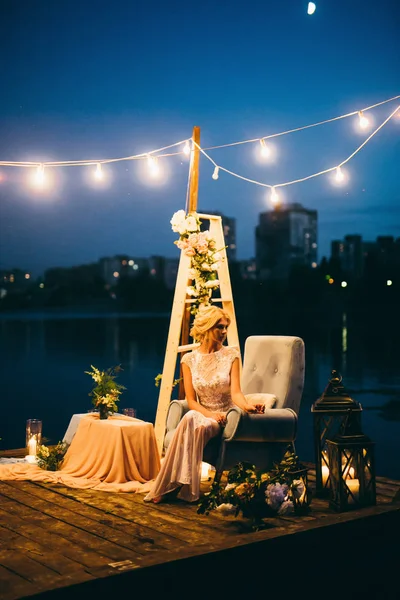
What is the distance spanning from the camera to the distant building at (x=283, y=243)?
142ft

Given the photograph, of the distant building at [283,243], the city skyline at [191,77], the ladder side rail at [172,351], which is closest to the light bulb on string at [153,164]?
the city skyline at [191,77]

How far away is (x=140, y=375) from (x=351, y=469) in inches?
954

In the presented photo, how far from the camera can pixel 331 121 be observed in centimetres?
629

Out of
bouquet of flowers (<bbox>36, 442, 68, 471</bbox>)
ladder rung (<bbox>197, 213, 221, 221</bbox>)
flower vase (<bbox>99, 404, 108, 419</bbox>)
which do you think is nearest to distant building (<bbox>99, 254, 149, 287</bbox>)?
ladder rung (<bbox>197, 213, 221, 221</bbox>)

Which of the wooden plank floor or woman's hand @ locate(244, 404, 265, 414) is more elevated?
woman's hand @ locate(244, 404, 265, 414)

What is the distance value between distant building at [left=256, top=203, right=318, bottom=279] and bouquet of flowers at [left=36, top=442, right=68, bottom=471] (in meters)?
37.0

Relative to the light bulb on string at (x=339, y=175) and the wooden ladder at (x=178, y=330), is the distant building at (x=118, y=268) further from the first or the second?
the light bulb on string at (x=339, y=175)

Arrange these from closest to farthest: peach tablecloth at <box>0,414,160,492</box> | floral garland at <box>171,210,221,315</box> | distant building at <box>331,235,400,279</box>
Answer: peach tablecloth at <box>0,414,160,492</box> < floral garland at <box>171,210,221,315</box> < distant building at <box>331,235,400,279</box>

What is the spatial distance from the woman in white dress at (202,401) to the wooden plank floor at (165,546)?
0.16 metres

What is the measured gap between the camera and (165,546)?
4145 mm

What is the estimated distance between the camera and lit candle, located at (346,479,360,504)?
15.8 ft

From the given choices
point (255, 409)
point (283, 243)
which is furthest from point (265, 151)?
point (283, 243)

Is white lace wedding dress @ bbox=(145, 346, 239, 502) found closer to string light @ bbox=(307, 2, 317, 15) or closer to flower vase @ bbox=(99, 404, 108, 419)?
flower vase @ bbox=(99, 404, 108, 419)

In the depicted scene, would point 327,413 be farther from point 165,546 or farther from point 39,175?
point 39,175
